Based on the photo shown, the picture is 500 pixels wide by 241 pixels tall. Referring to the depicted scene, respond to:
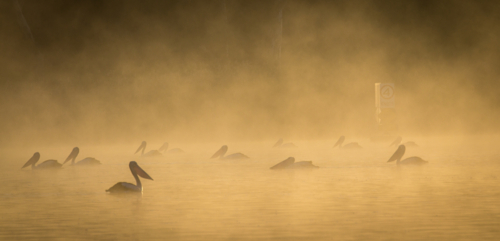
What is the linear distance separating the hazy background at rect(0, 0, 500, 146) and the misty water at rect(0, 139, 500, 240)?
1380 centimetres

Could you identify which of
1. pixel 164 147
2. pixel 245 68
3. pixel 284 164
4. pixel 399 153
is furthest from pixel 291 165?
pixel 245 68

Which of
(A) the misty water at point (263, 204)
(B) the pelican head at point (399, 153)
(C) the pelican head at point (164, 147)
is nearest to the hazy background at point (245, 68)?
(C) the pelican head at point (164, 147)

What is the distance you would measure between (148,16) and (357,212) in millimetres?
21544

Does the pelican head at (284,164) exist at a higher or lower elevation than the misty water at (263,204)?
higher

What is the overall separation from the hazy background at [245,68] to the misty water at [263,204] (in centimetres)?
1380

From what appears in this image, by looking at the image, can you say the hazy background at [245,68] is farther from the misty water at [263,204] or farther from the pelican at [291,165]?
the misty water at [263,204]

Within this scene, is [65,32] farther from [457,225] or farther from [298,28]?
[457,225]

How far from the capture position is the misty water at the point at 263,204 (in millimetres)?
4730

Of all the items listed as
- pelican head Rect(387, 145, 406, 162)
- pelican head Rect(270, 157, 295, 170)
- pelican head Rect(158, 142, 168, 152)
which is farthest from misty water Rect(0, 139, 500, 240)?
pelican head Rect(158, 142, 168, 152)

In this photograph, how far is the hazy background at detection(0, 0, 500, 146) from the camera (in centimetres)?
2402

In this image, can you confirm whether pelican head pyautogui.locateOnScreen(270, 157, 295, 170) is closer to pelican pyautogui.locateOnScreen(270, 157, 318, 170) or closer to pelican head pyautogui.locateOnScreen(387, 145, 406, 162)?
pelican pyautogui.locateOnScreen(270, 157, 318, 170)

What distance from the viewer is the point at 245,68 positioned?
26.2 metres

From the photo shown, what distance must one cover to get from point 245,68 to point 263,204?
20282mm

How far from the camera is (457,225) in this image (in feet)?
15.9
